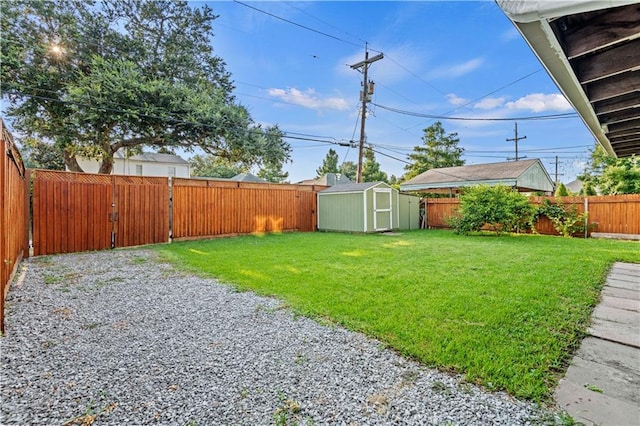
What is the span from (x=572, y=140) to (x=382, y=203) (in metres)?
16.3

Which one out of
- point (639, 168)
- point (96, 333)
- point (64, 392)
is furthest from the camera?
point (639, 168)

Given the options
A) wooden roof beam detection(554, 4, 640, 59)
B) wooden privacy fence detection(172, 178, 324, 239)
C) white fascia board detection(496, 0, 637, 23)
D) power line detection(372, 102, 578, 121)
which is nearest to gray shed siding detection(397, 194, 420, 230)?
wooden privacy fence detection(172, 178, 324, 239)

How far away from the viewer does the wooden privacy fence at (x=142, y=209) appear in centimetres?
632

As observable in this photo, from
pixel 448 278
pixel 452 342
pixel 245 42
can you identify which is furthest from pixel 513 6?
pixel 245 42

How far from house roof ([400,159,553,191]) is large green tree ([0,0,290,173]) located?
310 inches

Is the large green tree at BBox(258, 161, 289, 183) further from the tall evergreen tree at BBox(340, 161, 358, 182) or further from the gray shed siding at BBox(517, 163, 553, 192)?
the gray shed siding at BBox(517, 163, 553, 192)

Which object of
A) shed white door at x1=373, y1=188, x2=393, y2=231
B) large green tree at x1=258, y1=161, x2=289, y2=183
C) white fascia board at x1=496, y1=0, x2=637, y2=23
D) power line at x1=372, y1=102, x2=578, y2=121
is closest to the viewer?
white fascia board at x1=496, y1=0, x2=637, y2=23

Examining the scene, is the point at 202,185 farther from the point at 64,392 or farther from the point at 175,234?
the point at 64,392

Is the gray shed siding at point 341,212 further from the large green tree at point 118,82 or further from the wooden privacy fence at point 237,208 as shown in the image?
the large green tree at point 118,82

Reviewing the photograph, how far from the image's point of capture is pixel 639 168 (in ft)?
40.9

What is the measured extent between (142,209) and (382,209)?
7.75 m

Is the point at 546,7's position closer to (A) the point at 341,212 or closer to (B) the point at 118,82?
(A) the point at 341,212

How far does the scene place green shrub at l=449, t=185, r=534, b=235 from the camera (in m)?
9.28

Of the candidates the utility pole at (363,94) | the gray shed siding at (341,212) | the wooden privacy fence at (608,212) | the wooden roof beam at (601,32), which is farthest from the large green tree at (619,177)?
the wooden roof beam at (601,32)
